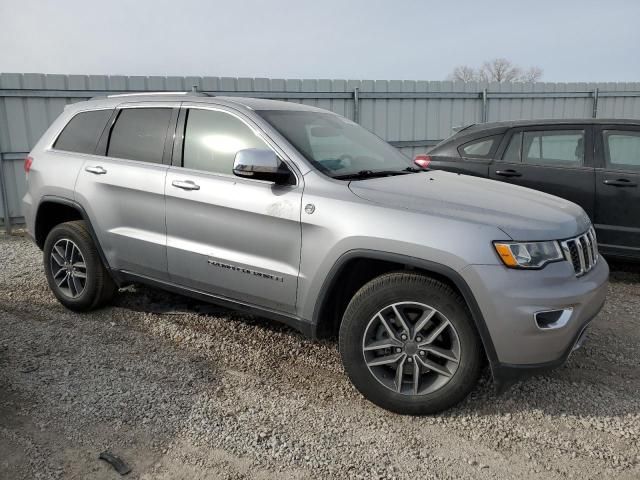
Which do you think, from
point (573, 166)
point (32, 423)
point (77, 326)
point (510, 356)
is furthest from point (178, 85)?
point (510, 356)

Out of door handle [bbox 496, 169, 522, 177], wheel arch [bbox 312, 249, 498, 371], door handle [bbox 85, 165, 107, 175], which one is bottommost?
wheel arch [bbox 312, 249, 498, 371]

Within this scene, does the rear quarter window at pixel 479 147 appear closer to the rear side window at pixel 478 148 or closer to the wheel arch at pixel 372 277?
the rear side window at pixel 478 148

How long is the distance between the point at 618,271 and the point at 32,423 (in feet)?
19.1

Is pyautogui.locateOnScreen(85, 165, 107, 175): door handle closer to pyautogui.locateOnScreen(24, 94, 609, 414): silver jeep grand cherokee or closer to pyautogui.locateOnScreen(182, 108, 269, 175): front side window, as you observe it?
pyautogui.locateOnScreen(24, 94, 609, 414): silver jeep grand cherokee

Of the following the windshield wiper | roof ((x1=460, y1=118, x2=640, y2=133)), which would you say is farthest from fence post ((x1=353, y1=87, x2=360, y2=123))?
the windshield wiper

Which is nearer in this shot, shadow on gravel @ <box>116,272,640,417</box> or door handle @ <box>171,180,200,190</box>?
shadow on gravel @ <box>116,272,640,417</box>

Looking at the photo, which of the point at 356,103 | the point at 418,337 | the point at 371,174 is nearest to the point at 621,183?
the point at 371,174

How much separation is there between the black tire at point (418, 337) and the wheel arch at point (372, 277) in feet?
0.20

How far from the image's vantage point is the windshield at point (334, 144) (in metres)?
3.50

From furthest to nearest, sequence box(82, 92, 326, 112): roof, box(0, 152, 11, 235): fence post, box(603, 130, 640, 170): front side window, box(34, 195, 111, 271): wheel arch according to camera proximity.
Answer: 1. box(0, 152, 11, 235): fence post
2. box(603, 130, 640, 170): front side window
3. box(34, 195, 111, 271): wheel arch
4. box(82, 92, 326, 112): roof

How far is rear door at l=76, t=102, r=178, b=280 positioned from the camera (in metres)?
3.92

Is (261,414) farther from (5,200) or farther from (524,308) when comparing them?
(5,200)

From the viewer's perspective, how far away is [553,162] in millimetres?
5676

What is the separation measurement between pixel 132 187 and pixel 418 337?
7.91 ft
